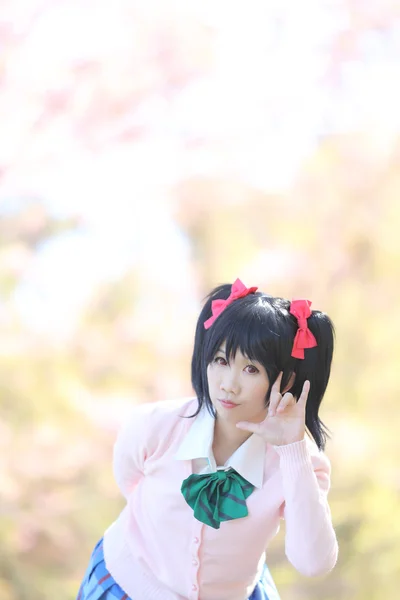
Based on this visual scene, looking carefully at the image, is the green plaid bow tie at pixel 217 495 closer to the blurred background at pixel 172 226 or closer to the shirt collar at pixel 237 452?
the shirt collar at pixel 237 452

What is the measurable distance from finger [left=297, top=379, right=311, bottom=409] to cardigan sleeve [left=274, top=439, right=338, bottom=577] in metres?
0.05

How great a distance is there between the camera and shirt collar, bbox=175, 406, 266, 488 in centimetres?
109

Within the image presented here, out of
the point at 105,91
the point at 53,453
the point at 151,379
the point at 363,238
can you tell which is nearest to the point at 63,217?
the point at 105,91

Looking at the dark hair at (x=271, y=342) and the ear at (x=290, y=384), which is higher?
the dark hair at (x=271, y=342)

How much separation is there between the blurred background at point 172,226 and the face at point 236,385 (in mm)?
1097

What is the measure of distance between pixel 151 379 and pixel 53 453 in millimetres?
365

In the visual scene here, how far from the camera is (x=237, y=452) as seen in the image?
1.10 m

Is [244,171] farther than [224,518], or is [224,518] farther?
[244,171]

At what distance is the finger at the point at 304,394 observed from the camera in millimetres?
1011

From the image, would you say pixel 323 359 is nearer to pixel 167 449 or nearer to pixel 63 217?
pixel 167 449

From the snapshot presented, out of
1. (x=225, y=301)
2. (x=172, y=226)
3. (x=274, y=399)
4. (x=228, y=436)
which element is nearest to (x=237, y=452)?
(x=228, y=436)

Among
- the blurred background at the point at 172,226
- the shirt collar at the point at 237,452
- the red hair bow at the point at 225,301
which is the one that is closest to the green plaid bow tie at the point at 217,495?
the shirt collar at the point at 237,452

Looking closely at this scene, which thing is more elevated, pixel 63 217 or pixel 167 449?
pixel 63 217

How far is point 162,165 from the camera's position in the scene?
2193mm
